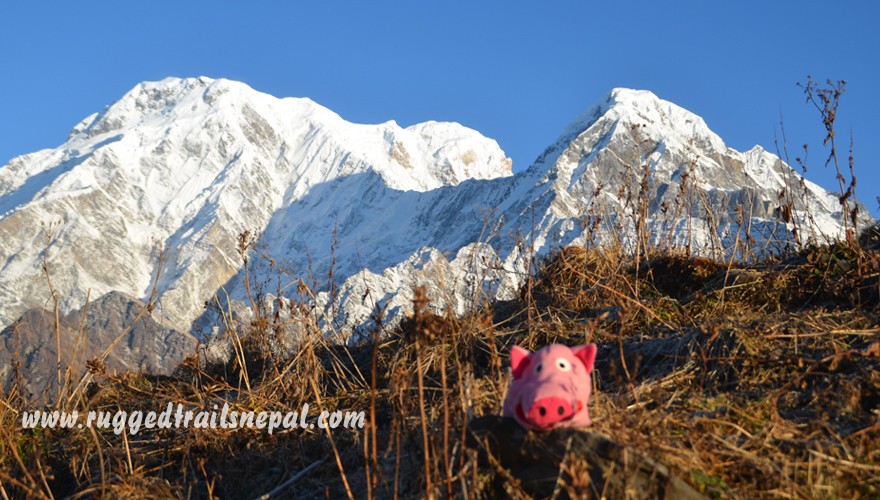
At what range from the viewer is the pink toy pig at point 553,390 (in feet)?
8.92

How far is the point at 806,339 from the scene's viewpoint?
4.16 metres

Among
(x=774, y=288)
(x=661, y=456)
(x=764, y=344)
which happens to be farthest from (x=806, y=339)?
(x=661, y=456)

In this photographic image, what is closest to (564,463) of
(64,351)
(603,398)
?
(603,398)

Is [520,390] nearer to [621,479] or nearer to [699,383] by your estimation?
[621,479]

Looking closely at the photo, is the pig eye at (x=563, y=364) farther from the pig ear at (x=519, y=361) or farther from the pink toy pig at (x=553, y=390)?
the pig ear at (x=519, y=361)

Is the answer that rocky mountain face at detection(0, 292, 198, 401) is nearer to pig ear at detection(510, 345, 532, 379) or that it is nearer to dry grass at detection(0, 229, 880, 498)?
dry grass at detection(0, 229, 880, 498)

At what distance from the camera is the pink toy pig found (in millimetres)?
2719

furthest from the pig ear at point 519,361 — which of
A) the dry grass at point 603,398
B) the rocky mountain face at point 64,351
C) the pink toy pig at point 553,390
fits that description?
the rocky mountain face at point 64,351

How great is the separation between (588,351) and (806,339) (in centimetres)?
190

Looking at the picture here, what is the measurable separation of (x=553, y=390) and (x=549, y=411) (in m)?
0.07

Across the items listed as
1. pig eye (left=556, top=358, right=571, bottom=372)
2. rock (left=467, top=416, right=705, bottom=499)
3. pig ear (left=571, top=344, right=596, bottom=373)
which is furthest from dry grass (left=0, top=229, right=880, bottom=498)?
pig eye (left=556, top=358, right=571, bottom=372)

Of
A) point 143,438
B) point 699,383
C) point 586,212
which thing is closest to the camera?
point 699,383

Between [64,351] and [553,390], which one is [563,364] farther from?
[64,351]

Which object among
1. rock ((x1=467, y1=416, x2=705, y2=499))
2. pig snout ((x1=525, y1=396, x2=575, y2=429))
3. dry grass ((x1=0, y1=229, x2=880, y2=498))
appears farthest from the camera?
dry grass ((x1=0, y1=229, x2=880, y2=498))
